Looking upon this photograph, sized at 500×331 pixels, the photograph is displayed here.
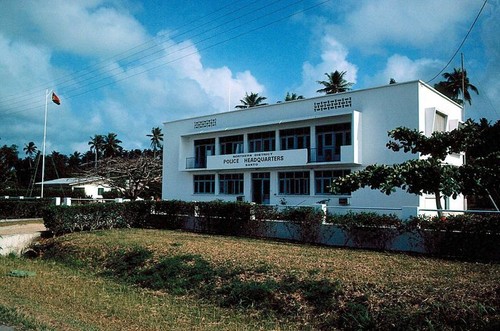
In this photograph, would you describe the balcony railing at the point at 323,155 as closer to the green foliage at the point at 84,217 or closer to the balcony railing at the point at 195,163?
the balcony railing at the point at 195,163

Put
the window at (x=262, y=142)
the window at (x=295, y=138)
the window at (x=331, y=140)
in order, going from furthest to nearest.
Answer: the window at (x=262, y=142) → the window at (x=295, y=138) → the window at (x=331, y=140)

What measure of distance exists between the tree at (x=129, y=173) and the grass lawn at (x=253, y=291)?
23.9 meters

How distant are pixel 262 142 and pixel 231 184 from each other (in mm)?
4220

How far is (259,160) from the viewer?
Answer: 97.7 feet

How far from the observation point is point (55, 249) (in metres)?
15.2

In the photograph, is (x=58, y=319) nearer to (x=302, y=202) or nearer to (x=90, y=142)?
(x=302, y=202)

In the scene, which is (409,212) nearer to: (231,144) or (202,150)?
(231,144)

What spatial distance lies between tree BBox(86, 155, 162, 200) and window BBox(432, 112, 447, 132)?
2297 centimetres

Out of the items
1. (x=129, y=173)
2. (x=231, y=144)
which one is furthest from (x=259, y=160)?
(x=129, y=173)

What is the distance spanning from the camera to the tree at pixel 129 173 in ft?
119

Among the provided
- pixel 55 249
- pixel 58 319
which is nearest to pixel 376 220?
pixel 58 319

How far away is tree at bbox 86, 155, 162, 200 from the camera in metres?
36.3

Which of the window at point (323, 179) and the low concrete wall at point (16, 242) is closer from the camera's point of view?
the low concrete wall at point (16, 242)

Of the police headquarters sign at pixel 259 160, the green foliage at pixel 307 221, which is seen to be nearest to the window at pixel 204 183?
the police headquarters sign at pixel 259 160
